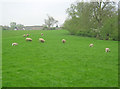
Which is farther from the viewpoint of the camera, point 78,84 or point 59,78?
point 59,78

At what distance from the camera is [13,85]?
517 cm

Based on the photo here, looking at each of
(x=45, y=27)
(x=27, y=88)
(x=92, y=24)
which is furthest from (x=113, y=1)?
(x=45, y=27)

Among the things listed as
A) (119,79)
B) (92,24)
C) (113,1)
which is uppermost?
(113,1)

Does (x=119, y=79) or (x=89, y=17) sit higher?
(x=89, y=17)

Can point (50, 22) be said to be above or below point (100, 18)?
above

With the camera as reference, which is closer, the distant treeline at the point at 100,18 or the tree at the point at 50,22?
the distant treeline at the point at 100,18

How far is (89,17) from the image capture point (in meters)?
29.9

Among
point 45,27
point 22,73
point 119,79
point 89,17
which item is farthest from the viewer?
point 45,27

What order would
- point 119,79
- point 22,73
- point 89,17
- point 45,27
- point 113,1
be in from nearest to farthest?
point 119,79
point 22,73
point 89,17
point 113,1
point 45,27

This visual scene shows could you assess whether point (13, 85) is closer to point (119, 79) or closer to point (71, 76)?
point (71, 76)

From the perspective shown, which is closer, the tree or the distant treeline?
the distant treeline

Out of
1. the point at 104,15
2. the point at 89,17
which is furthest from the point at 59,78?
the point at 104,15

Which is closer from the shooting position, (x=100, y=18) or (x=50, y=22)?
(x=100, y=18)

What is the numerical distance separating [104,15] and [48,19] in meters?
71.2
